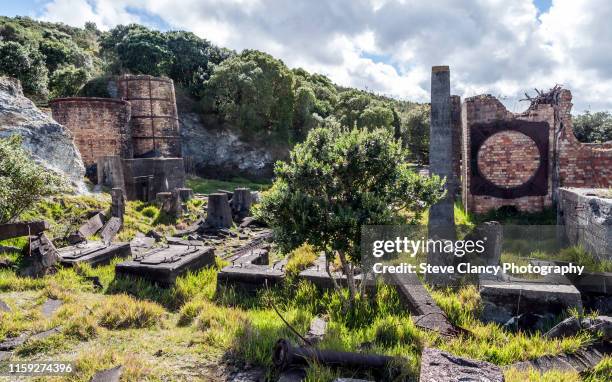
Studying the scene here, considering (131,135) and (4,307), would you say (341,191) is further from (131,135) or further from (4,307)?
(131,135)

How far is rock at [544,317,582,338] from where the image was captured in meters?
4.17

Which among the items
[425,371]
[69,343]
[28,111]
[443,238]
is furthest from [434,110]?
[28,111]

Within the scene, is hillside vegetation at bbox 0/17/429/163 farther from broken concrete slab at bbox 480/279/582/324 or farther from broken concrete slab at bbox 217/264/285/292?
broken concrete slab at bbox 480/279/582/324

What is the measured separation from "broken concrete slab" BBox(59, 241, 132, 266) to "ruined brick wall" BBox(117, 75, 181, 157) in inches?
474

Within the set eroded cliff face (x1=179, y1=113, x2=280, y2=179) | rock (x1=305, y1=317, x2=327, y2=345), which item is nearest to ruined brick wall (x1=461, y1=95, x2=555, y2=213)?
rock (x1=305, y1=317, x2=327, y2=345)

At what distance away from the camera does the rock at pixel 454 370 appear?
2973 mm

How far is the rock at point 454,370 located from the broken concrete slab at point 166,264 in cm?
429

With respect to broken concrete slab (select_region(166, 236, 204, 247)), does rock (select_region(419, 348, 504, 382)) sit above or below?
below

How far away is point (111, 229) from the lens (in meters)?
9.38

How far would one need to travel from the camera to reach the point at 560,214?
932cm

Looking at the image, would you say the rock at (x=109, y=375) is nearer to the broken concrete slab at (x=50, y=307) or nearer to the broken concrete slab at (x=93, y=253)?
the broken concrete slab at (x=50, y=307)

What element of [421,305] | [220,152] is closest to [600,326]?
[421,305]

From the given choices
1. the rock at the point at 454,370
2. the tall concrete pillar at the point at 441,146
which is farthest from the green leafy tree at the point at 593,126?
the rock at the point at 454,370

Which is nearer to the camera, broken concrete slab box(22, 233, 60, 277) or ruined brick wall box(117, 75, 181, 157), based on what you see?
broken concrete slab box(22, 233, 60, 277)
